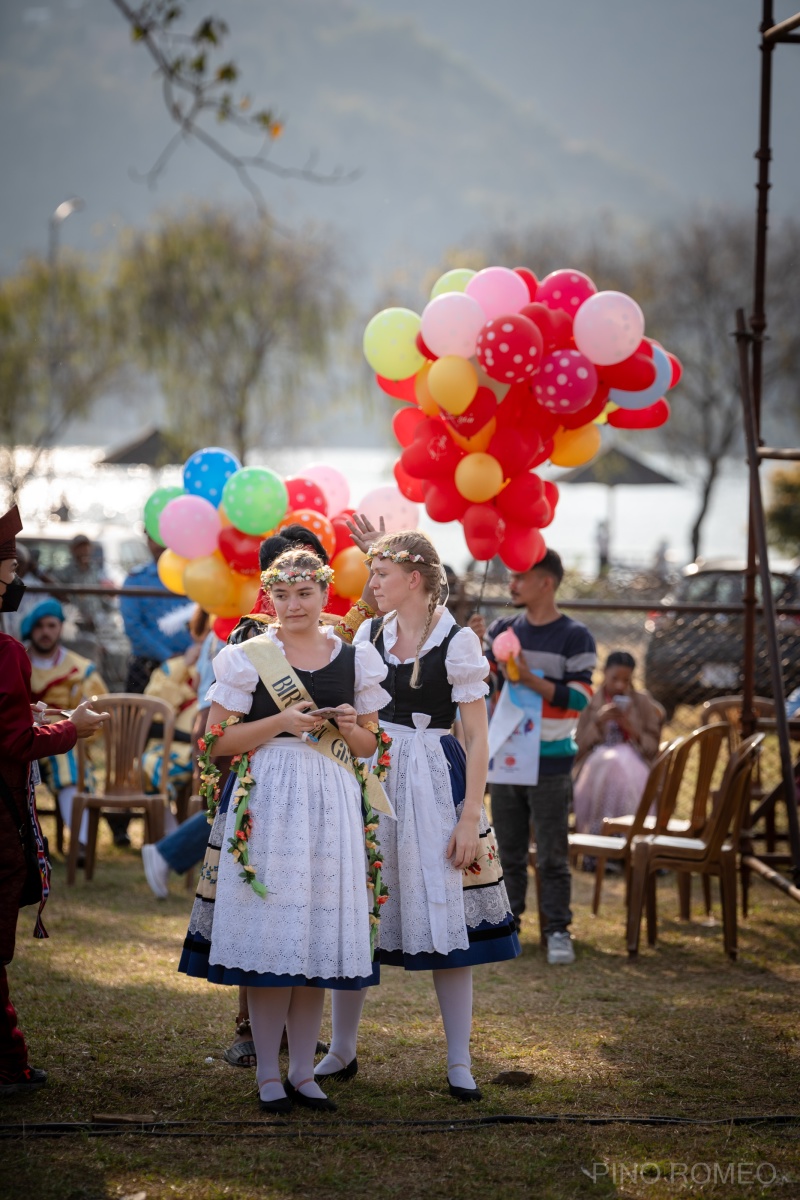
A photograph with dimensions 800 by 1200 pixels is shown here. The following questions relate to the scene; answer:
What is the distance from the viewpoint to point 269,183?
169 meters

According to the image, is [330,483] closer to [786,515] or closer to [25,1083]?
[25,1083]

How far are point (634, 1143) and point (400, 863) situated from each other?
107 cm

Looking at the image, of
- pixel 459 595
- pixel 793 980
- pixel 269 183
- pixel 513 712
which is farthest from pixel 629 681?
pixel 269 183

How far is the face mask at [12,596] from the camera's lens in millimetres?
3877

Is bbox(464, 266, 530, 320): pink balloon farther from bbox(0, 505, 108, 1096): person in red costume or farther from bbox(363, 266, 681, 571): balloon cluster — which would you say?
bbox(0, 505, 108, 1096): person in red costume

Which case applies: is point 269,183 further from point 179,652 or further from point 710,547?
point 179,652

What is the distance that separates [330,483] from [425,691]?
2.10 meters

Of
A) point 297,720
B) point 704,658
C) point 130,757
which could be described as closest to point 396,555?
point 297,720

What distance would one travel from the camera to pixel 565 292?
5.47 meters

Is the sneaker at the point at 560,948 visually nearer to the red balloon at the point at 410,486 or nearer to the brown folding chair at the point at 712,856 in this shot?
the brown folding chair at the point at 712,856

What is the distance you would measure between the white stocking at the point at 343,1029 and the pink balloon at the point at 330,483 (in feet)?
8.19

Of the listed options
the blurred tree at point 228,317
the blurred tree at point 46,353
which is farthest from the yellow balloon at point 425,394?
the blurred tree at point 46,353

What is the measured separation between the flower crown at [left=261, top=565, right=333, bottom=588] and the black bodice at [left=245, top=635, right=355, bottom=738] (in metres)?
0.26

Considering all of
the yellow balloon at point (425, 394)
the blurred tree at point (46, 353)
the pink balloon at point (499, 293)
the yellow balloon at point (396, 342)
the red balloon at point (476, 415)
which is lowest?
the red balloon at point (476, 415)
